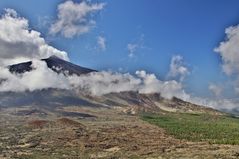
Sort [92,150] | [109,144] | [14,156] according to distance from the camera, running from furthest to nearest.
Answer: [109,144] < [92,150] < [14,156]

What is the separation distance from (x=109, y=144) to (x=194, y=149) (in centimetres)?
3704

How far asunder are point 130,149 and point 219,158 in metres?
39.7

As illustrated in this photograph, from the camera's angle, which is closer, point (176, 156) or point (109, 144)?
point (176, 156)

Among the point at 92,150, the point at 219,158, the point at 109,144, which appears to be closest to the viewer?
the point at 219,158

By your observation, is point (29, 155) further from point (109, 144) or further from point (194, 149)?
point (194, 149)

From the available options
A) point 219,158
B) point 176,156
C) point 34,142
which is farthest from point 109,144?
point 219,158

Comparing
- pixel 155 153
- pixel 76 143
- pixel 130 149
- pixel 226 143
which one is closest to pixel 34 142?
pixel 76 143

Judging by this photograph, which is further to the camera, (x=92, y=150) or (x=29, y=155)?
(x=92, y=150)

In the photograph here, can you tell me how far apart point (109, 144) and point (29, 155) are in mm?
38675

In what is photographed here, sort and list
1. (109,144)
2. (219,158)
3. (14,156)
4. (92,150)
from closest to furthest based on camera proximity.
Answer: (219,158)
(14,156)
(92,150)
(109,144)

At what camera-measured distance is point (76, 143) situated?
194 meters

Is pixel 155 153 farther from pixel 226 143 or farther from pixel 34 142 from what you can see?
pixel 34 142

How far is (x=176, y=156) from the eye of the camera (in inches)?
5994

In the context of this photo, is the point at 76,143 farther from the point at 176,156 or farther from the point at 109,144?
the point at 176,156
